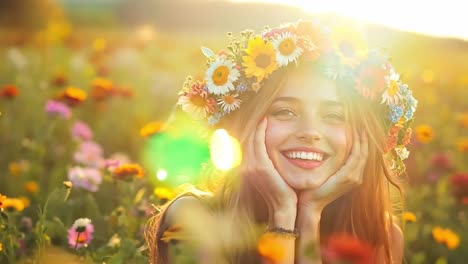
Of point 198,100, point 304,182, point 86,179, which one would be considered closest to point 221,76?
point 198,100

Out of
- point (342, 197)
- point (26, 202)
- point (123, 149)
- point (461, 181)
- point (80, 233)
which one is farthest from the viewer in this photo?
point (123, 149)

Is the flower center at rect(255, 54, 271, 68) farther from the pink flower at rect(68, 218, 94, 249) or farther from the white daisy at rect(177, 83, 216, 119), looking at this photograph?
the pink flower at rect(68, 218, 94, 249)

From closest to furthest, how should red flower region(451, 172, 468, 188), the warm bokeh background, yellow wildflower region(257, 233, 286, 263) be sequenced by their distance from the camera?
yellow wildflower region(257, 233, 286, 263), the warm bokeh background, red flower region(451, 172, 468, 188)

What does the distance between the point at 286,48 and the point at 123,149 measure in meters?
4.06

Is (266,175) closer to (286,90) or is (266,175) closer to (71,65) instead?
(286,90)

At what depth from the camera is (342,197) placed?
3.26 metres

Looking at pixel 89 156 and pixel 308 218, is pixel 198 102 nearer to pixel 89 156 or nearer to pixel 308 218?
pixel 308 218

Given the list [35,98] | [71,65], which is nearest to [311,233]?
[35,98]

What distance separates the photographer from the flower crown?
9.80ft

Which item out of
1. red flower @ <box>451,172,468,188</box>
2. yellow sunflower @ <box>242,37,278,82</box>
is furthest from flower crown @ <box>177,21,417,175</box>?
red flower @ <box>451,172,468,188</box>

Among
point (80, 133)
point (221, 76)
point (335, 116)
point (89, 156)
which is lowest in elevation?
point (335, 116)

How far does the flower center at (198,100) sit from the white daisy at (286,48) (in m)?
0.34

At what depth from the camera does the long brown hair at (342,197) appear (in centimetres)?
300

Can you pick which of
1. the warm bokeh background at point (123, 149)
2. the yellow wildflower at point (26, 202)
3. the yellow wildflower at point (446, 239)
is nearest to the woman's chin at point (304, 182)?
the warm bokeh background at point (123, 149)
